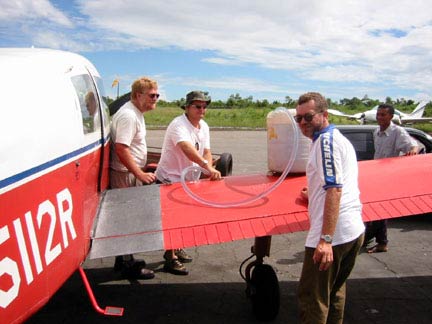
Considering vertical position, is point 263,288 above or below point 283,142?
below

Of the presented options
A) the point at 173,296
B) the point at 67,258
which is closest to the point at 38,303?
the point at 67,258

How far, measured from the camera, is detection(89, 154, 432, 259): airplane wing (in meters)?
3.02

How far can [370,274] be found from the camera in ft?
15.9

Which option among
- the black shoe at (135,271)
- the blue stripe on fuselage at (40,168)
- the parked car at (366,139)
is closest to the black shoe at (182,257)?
the black shoe at (135,271)

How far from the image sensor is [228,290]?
175 inches

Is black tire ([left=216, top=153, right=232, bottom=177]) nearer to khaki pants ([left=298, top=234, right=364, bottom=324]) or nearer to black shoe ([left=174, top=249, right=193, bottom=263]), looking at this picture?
black shoe ([left=174, top=249, right=193, bottom=263])

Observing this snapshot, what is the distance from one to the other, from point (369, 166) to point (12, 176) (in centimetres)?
359

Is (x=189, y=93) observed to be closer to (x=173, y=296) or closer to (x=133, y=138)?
(x=133, y=138)

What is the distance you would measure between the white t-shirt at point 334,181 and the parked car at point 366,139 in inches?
187

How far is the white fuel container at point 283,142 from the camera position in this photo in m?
3.78

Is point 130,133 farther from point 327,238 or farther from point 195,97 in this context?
point 327,238

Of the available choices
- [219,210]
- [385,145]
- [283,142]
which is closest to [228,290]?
[219,210]

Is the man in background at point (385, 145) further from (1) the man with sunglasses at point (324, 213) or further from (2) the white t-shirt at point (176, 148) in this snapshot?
(1) the man with sunglasses at point (324, 213)

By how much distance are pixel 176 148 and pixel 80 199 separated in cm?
161
